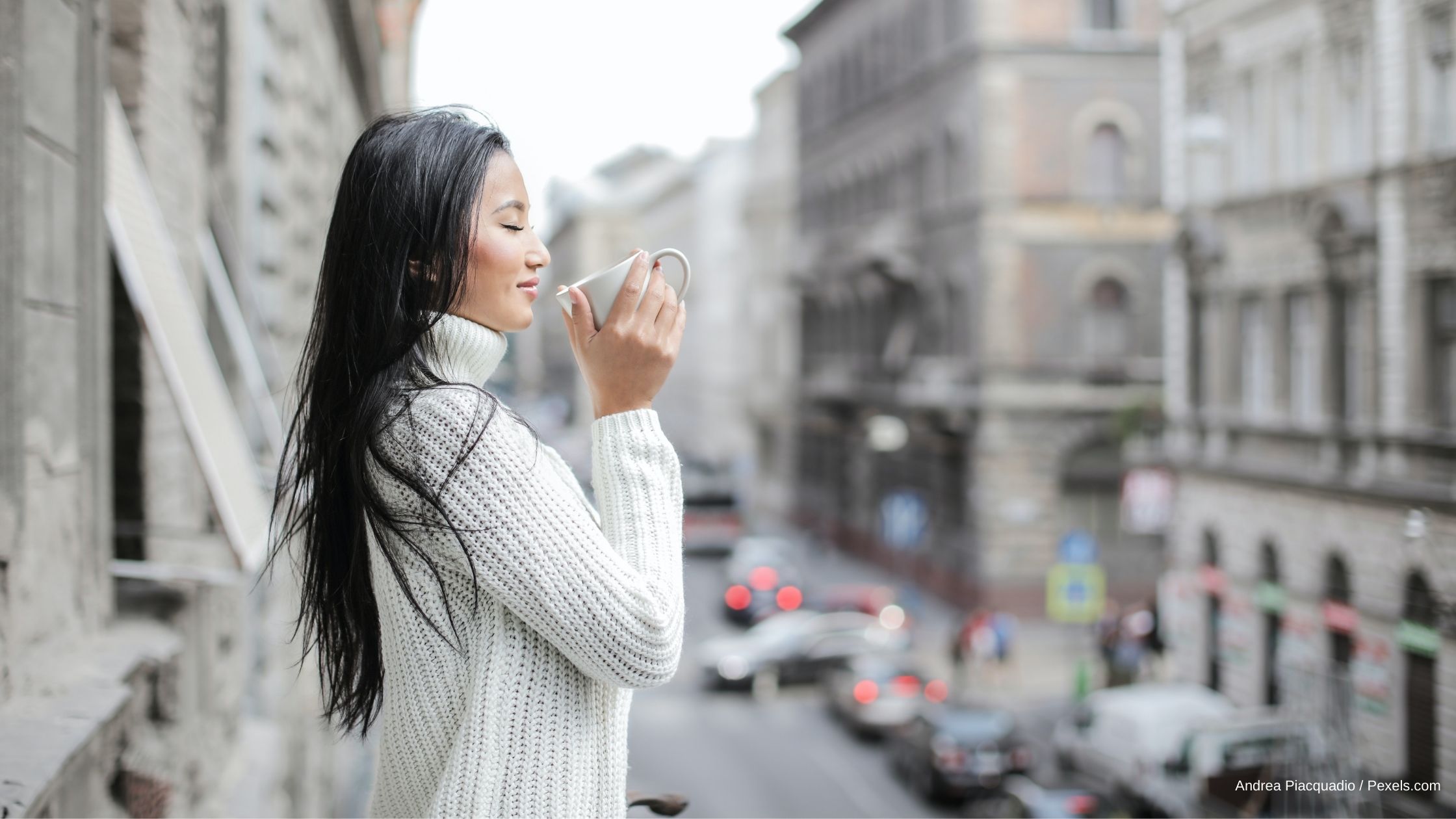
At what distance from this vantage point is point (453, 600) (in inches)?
84.0

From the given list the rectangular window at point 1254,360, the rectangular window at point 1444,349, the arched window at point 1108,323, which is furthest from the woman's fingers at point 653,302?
the arched window at point 1108,323

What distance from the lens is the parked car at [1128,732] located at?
13.9 meters

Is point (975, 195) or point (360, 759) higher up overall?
point (975, 195)

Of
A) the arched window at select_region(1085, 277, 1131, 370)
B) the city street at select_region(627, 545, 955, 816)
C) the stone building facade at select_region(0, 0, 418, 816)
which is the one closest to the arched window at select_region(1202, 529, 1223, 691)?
the city street at select_region(627, 545, 955, 816)

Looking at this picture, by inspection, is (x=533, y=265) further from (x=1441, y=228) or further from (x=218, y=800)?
(x=1441, y=228)

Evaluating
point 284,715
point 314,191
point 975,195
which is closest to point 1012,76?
point 975,195

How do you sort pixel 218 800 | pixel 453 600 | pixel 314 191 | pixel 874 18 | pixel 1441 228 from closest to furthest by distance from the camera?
1. pixel 453 600
2. pixel 218 800
3. pixel 1441 228
4. pixel 314 191
5. pixel 874 18

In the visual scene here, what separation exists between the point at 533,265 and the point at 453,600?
53cm

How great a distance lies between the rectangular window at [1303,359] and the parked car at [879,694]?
505 inches

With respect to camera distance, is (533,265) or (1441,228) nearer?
(533,265)

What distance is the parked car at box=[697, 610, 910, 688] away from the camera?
24.2m

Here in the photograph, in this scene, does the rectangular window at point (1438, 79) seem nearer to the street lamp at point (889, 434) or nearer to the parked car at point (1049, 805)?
the parked car at point (1049, 805)

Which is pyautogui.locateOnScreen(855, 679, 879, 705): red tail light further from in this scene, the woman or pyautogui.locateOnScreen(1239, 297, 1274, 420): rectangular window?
the woman

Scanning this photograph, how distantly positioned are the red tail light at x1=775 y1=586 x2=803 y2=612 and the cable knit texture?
2885cm
